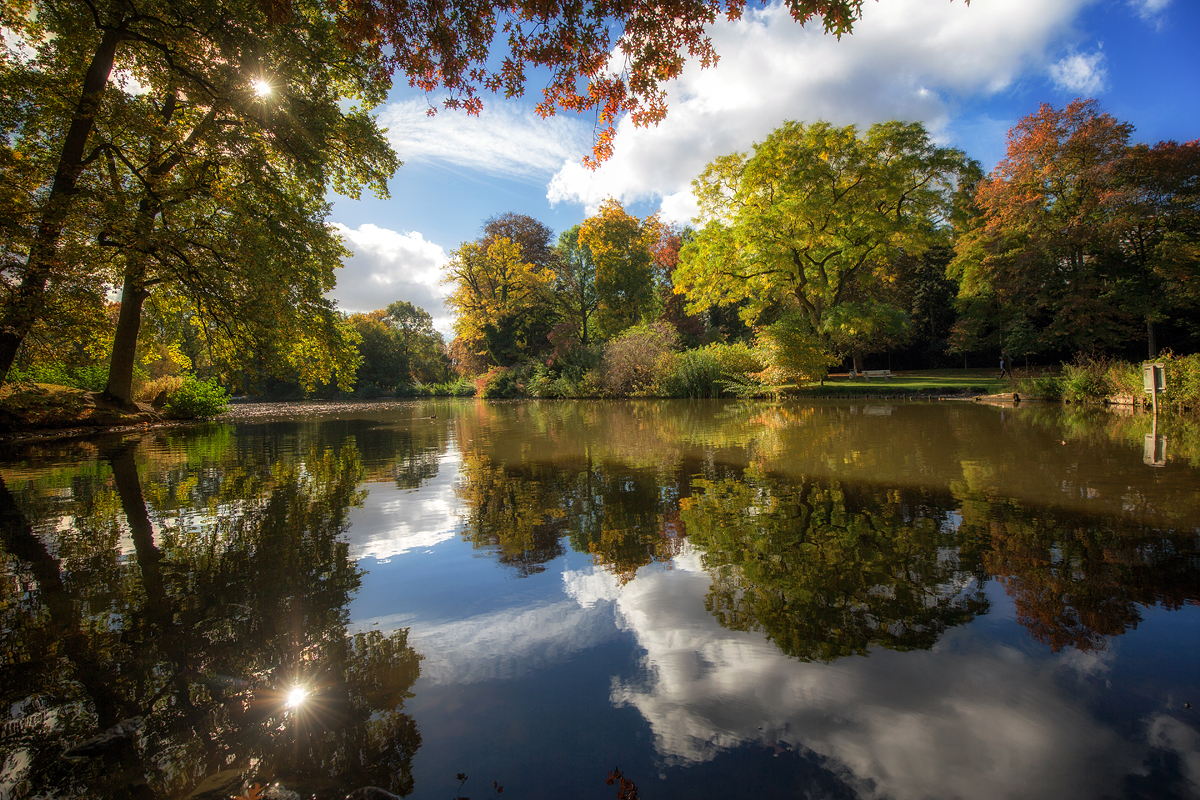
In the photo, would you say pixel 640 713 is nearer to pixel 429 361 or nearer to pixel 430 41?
pixel 430 41

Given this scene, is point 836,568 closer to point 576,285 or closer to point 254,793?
point 254,793

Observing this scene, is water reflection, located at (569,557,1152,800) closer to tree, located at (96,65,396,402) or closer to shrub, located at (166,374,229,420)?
tree, located at (96,65,396,402)

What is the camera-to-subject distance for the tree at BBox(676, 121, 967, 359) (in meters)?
19.9

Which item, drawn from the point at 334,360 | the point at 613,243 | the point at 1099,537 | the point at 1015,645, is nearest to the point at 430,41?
the point at 1015,645

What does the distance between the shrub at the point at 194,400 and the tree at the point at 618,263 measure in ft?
66.8

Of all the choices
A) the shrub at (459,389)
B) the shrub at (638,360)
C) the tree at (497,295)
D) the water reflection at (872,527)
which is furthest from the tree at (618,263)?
the water reflection at (872,527)

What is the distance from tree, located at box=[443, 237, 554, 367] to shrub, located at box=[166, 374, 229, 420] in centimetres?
1785

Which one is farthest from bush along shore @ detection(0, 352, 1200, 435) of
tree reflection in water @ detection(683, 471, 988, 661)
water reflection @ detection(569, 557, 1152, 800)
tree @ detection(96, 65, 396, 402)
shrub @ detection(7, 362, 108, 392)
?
water reflection @ detection(569, 557, 1152, 800)

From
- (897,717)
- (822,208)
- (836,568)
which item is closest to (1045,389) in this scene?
(822,208)

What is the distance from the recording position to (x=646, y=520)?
4.09 meters

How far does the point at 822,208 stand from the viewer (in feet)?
64.5

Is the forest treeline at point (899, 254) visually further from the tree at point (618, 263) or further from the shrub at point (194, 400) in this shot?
the tree at point (618, 263)

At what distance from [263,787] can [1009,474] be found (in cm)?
651

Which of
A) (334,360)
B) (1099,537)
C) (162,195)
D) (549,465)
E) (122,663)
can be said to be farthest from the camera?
(334,360)
